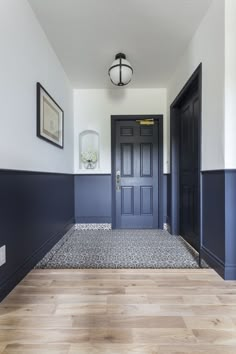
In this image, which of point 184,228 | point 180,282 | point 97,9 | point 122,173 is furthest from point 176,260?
point 97,9

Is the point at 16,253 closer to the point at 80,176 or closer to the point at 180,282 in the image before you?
the point at 180,282

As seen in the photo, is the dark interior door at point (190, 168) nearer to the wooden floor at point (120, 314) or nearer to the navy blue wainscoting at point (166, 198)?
the navy blue wainscoting at point (166, 198)

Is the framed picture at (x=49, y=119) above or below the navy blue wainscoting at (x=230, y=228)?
above

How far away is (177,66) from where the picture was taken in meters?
3.23

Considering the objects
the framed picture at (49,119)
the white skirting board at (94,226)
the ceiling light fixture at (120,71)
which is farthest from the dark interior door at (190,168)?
the framed picture at (49,119)

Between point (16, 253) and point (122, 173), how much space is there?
245cm

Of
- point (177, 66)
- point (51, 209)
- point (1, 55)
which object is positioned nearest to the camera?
point (1, 55)

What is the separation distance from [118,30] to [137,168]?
6.92ft

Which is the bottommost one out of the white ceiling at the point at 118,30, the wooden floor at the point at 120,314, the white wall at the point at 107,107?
the wooden floor at the point at 120,314

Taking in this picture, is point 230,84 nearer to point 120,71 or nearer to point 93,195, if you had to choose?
point 120,71

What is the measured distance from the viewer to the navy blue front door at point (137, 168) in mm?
4008

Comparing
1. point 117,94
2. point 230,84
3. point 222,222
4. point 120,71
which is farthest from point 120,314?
point 117,94

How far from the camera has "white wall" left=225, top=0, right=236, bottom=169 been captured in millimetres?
1855

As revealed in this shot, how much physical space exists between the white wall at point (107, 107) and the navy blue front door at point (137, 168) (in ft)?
0.63
